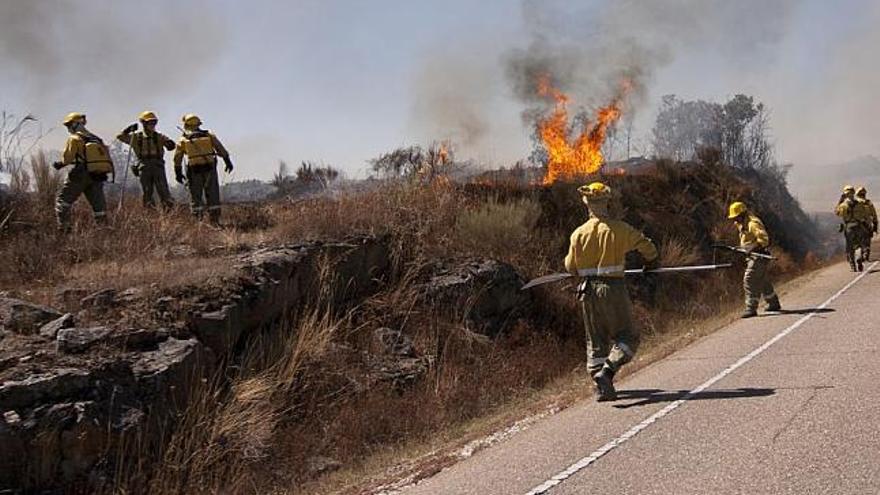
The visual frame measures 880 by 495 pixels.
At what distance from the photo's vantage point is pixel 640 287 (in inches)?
649

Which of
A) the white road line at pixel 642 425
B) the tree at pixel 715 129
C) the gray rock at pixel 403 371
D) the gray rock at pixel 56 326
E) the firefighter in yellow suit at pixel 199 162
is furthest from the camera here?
the tree at pixel 715 129

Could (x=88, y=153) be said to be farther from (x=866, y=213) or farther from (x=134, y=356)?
(x=866, y=213)

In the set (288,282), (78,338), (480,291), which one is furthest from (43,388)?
(480,291)

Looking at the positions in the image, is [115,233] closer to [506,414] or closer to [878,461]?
[506,414]

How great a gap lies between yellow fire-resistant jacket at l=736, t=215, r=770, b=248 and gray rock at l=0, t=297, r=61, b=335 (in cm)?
1032

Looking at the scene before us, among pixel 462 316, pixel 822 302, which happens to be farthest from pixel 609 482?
pixel 822 302

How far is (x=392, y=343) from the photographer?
9.83 meters

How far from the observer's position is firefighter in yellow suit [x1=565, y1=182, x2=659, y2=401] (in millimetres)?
7801

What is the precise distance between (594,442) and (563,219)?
10.9 meters

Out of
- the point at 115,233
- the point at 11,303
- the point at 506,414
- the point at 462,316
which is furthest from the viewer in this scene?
the point at 462,316

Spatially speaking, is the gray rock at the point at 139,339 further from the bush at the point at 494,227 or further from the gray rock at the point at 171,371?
the bush at the point at 494,227

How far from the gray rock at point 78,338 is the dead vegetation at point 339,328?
1010 mm

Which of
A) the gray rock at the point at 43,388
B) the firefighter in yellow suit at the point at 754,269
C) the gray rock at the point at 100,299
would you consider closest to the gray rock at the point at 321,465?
the gray rock at the point at 43,388

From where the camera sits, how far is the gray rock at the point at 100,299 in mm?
7664
